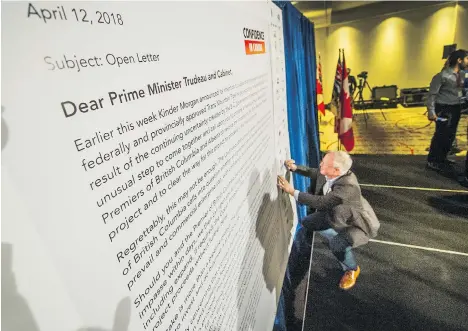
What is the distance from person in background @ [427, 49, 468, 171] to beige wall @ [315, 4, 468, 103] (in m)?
5.66

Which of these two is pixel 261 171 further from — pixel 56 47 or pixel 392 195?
pixel 392 195

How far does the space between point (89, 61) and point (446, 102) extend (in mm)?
3957

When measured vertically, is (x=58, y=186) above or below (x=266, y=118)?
above

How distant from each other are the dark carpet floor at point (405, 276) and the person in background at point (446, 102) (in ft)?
2.35

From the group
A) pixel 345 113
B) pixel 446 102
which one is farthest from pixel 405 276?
pixel 446 102

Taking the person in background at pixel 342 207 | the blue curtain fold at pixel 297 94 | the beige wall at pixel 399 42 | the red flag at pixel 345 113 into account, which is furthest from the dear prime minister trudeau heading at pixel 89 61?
the beige wall at pixel 399 42

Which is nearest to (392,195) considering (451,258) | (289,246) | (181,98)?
(451,258)

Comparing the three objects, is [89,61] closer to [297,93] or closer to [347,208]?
[347,208]

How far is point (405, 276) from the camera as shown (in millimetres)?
1856

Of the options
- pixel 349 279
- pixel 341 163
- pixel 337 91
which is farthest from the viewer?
pixel 337 91

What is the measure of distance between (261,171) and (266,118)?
0.32 meters

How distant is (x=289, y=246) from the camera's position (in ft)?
6.70

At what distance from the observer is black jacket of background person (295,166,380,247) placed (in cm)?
161

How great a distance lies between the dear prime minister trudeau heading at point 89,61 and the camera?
38 centimetres
